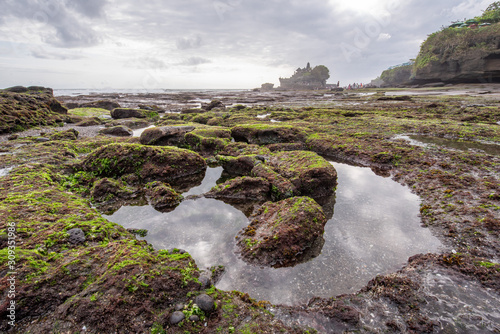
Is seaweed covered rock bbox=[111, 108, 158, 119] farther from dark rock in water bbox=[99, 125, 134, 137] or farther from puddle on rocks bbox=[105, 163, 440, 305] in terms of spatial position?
puddle on rocks bbox=[105, 163, 440, 305]

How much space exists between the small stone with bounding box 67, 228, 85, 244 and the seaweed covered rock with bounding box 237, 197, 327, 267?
11.1ft

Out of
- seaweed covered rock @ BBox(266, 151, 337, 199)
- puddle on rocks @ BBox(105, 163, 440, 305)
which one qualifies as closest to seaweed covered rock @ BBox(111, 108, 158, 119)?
puddle on rocks @ BBox(105, 163, 440, 305)

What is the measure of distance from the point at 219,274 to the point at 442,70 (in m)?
88.2

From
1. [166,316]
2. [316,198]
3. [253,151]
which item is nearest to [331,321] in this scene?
[166,316]

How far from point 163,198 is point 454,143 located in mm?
16656

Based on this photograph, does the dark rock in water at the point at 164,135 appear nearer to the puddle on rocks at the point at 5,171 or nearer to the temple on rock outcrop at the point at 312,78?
the puddle on rocks at the point at 5,171

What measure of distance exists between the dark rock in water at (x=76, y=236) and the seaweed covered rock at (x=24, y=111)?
60.1 feet

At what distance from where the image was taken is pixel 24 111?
62.0ft

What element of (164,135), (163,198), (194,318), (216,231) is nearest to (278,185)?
(216,231)

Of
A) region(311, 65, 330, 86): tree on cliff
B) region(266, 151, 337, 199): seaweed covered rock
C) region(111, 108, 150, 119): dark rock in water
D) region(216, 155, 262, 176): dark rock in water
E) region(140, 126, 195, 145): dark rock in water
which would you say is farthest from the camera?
region(311, 65, 330, 86): tree on cliff

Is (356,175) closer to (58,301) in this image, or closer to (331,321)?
(331,321)

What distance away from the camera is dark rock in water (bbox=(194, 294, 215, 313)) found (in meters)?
3.40

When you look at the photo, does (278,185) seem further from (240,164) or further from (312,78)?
(312,78)

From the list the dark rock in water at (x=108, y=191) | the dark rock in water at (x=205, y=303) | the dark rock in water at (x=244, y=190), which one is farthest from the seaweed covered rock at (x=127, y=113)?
the dark rock in water at (x=205, y=303)
